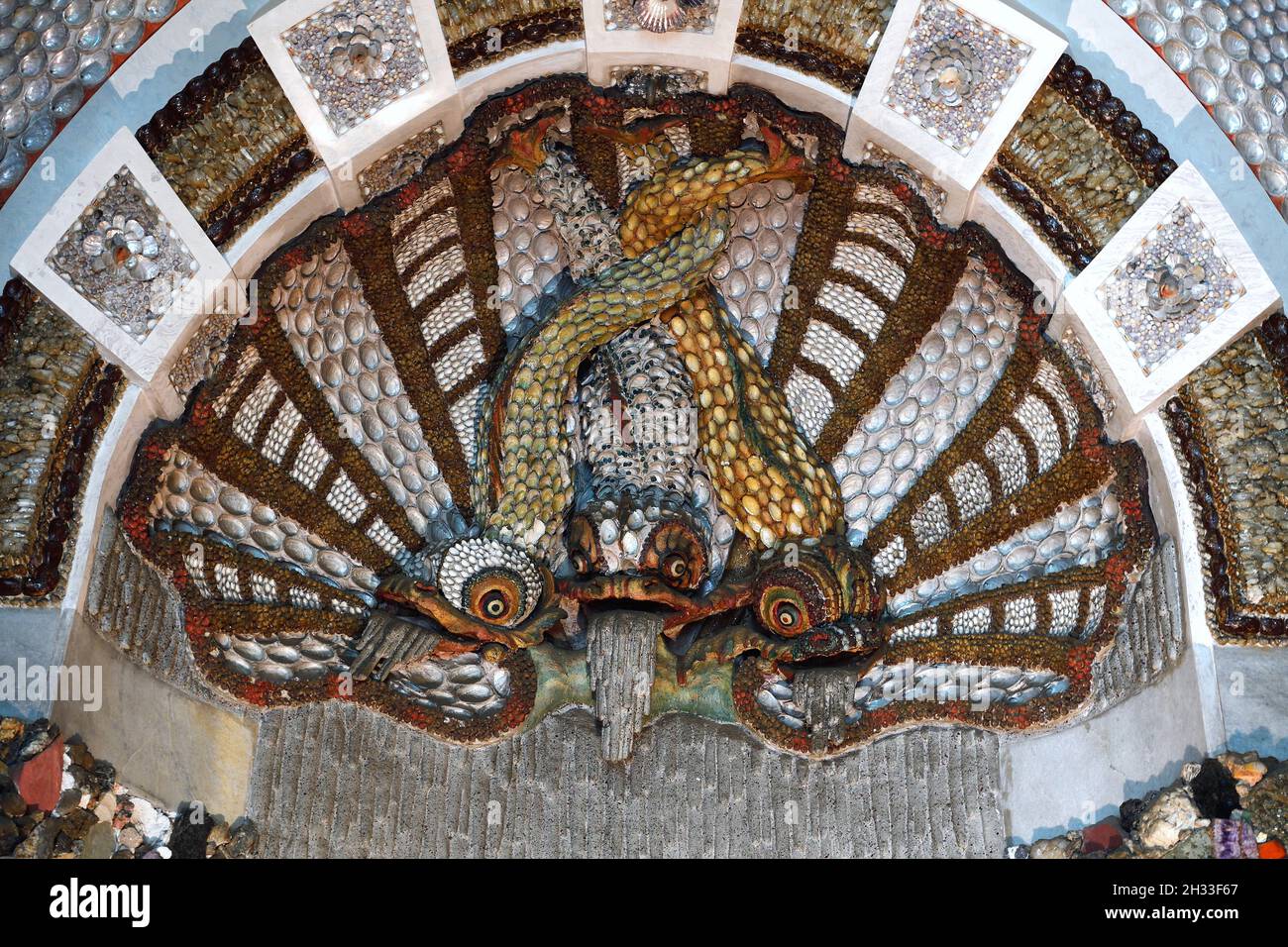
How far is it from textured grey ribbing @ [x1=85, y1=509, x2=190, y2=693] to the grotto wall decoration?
0.27 ft

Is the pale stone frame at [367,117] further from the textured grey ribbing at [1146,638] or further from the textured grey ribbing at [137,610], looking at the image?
the textured grey ribbing at [1146,638]

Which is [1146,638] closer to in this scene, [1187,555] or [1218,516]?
[1187,555]

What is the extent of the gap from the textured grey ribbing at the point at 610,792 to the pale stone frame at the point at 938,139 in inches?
84.3

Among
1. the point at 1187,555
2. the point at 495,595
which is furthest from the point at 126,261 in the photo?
the point at 1187,555

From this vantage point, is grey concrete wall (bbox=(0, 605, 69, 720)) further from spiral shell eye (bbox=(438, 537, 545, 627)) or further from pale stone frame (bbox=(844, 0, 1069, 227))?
pale stone frame (bbox=(844, 0, 1069, 227))

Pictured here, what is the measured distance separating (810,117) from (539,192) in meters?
1.15

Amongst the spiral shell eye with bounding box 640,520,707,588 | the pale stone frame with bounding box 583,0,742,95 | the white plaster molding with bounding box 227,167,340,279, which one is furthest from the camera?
the spiral shell eye with bounding box 640,520,707,588

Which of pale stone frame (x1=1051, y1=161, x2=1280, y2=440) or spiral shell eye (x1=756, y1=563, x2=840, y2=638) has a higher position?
pale stone frame (x1=1051, y1=161, x2=1280, y2=440)

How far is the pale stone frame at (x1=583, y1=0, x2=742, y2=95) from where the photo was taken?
7184mm

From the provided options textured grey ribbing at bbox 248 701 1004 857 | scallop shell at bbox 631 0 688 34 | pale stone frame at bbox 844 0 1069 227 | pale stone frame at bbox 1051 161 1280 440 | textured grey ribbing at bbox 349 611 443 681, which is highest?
scallop shell at bbox 631 0 688 34

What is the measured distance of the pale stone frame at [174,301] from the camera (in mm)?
6789

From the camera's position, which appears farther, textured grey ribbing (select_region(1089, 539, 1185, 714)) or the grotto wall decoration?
the grotto wall decoration

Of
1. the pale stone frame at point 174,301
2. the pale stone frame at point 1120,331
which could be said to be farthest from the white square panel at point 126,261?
the pale stone frame at point 1120,331

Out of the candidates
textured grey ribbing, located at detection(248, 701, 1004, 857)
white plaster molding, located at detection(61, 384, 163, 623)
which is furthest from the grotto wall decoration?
white plaster molding, located at detection(61, 384, 163, 623)
